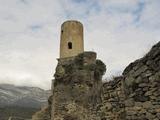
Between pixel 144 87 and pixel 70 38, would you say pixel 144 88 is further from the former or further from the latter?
pixel 70 38

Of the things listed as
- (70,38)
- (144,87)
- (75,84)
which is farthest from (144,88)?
(70,38)

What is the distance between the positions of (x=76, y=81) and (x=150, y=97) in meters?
9.80

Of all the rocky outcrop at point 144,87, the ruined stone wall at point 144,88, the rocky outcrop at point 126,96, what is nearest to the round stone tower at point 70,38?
the rocky outcrop at point 126,96

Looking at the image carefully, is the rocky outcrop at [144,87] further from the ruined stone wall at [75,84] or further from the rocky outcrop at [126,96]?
the ruined stone wall at [75,84]

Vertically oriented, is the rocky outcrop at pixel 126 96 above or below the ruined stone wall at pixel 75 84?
below

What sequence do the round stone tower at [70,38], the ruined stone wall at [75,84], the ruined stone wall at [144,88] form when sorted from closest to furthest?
the ruined stone wall at [144,88]
the ruined stone wall at [75,84]
the round stone tower at [70,38]

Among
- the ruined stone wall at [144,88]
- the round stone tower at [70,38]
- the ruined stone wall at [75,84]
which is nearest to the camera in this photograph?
the ruined stone wall at [144,88]

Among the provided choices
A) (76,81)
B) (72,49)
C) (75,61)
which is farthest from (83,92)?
(72,49)

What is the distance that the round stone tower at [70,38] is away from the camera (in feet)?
65.9

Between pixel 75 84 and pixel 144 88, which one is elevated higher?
pixel 75 84

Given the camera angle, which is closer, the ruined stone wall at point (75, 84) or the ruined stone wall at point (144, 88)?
the ruined stone wall at point (144, 88)

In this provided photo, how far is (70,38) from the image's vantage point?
20188mm

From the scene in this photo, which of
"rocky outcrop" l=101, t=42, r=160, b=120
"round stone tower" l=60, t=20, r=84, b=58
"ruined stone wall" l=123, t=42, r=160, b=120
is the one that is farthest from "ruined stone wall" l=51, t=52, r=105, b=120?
"ruined stone wall" l=123, t=42, r=160, b=120

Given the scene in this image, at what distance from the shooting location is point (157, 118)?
17.7 feet
